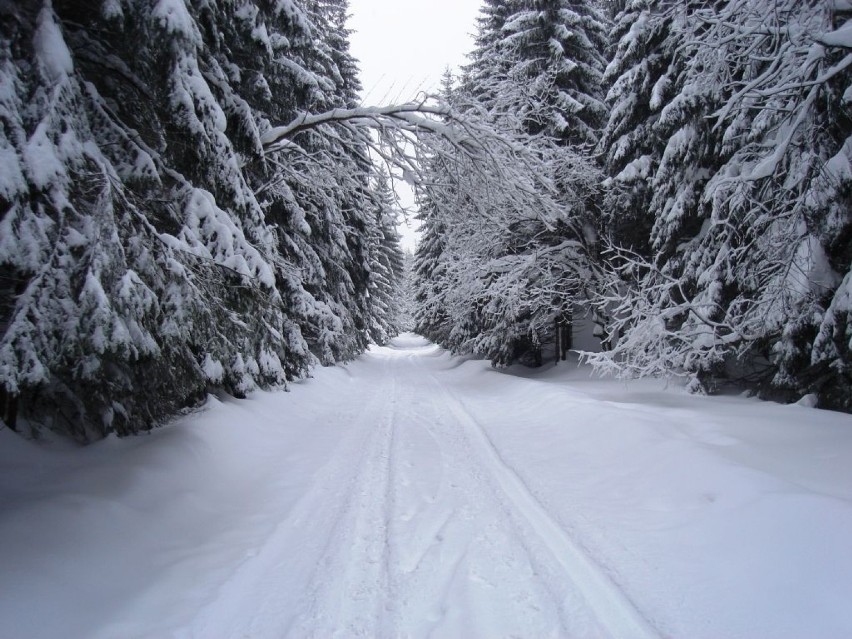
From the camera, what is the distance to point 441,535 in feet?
13.1

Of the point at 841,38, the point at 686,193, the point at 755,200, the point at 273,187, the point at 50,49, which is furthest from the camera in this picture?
the point at 686,193

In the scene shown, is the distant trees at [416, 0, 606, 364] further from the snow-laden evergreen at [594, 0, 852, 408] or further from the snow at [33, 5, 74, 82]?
the snow at [33, 5, 74, 82]

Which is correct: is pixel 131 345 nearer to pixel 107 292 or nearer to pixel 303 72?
pixel 107 292

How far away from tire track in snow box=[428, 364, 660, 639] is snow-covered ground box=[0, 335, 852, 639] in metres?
0.02

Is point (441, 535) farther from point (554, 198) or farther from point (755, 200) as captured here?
point (554, 198)

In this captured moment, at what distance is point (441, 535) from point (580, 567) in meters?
1.17

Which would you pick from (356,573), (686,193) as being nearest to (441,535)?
(356,573)

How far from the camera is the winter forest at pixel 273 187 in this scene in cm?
332

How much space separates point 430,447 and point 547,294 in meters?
8.00

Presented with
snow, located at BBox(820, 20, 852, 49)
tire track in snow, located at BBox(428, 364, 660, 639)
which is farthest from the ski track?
snow, located at BBox(820, 20, 852, 49)

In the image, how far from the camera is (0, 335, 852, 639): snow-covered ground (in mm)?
2814

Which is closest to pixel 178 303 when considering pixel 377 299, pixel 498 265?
pixel 498 265

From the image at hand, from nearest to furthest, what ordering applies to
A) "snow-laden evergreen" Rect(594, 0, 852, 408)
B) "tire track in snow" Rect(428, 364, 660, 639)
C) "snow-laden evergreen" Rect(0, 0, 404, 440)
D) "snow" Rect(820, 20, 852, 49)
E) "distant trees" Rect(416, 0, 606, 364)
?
1. "tire track in snow" Rect(428, 364, 660, 639)
2. "snow-laden evergreen" Rect(0, 0, 404, 440)
3. "snow" Rect(820, 20, 852, 49)
4. "snow-laden evergreen" Rect(594, 0, 852, 408)
5. "distant trees" Rect(416, 0, 606, 364)

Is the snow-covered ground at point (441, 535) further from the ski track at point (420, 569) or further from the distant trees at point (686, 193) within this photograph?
the distant trees at point (686, 193)
